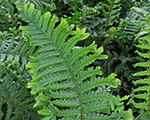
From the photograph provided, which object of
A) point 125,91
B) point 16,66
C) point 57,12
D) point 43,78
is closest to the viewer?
point 43,78

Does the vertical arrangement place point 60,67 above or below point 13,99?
above

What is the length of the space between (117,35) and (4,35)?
63 centimetres

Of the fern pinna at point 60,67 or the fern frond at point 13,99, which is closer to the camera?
the fern pinna at point 60,67

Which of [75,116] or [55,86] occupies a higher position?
[55,86]

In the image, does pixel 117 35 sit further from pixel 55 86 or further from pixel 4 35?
pixel 55 86

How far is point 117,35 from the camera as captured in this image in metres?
1.36

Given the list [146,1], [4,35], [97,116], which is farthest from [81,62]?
[146,1]

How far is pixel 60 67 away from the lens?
680mm

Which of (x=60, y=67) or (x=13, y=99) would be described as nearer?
(x=60, y=67)

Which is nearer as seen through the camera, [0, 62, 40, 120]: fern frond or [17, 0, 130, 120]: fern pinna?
[17, 0, 130, 120]: fern pinna

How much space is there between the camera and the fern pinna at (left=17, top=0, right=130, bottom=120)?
0.65 metres

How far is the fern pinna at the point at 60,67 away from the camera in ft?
2.14

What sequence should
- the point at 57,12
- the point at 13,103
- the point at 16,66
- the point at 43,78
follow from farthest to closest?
the point at 57,12 < the point at 16,66 < the point at 13,103 < the point at 43,78

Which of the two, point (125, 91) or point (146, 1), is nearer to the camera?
point (125, 91)
